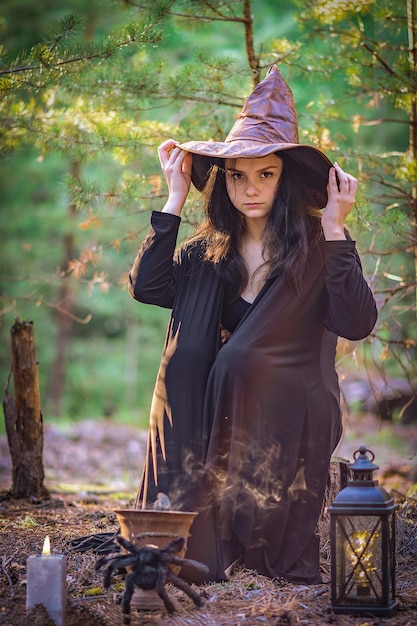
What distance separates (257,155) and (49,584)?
187 centimetres

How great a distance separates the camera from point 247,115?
3637 mm

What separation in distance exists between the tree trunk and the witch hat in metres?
1.87

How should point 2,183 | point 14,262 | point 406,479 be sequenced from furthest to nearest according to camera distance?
point 14,262
point 2,183
point 406,479

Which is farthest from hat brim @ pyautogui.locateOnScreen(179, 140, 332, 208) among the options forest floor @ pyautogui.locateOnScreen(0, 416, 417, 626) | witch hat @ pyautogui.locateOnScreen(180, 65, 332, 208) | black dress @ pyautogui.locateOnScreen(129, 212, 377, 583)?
forest floor @ pyautogui.locateOnScreen(0, 416, 417, 626)

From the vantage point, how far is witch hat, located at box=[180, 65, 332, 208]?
347 centimetres

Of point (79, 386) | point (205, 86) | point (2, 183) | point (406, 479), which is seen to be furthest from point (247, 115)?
point (79, 386)

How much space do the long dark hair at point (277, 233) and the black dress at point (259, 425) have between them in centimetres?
11

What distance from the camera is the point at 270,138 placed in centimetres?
352

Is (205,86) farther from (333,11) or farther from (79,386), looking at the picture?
(79,386)

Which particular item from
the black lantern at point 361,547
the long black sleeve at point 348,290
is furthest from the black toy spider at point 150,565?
the long black sleeve at point 348,290

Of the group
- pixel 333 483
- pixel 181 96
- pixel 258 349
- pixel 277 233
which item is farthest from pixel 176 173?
pixel 333 483

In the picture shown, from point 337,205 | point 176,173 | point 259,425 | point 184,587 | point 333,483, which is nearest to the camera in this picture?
point 184,587

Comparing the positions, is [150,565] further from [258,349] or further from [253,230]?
[253,230]

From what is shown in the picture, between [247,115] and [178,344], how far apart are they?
112 centimetres
